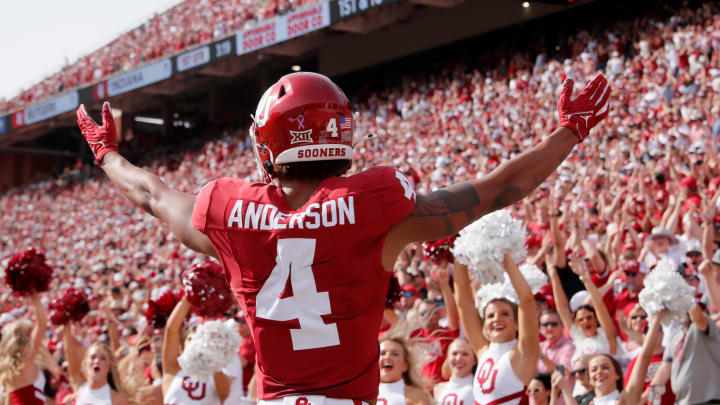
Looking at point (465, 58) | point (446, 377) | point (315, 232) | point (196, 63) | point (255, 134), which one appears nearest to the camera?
point (315, 232)

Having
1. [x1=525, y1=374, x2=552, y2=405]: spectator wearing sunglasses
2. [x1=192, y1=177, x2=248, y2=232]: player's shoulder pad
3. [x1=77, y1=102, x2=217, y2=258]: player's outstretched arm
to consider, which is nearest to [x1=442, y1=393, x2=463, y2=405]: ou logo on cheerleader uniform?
[x1=525, y1=374, x2=552, y2=405]: spectator wearing sunglasses

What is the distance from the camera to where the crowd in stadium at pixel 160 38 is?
2214 centimetres

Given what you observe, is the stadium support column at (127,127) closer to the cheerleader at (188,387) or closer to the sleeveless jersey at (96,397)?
the sleeveless jersey at (96,397)

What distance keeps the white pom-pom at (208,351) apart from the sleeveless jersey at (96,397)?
2.12ft

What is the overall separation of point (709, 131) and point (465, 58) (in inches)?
400

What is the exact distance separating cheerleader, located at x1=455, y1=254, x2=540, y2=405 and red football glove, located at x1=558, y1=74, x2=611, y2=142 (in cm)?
143

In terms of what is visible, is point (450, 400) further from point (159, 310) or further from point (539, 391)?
point (159, 310)

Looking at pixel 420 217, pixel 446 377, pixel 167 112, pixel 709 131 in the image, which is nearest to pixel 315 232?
pixel 420 217

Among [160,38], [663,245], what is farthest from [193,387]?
[160,38]

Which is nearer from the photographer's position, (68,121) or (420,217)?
(420,217)

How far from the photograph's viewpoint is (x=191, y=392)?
4.75 metres

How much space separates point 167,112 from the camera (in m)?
29.0

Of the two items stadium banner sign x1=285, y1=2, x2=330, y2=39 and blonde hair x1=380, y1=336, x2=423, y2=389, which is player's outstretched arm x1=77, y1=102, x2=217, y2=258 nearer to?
blonde hair x1=380, y1=336, x2=423, y2=389

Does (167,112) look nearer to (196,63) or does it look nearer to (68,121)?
(68,121)
